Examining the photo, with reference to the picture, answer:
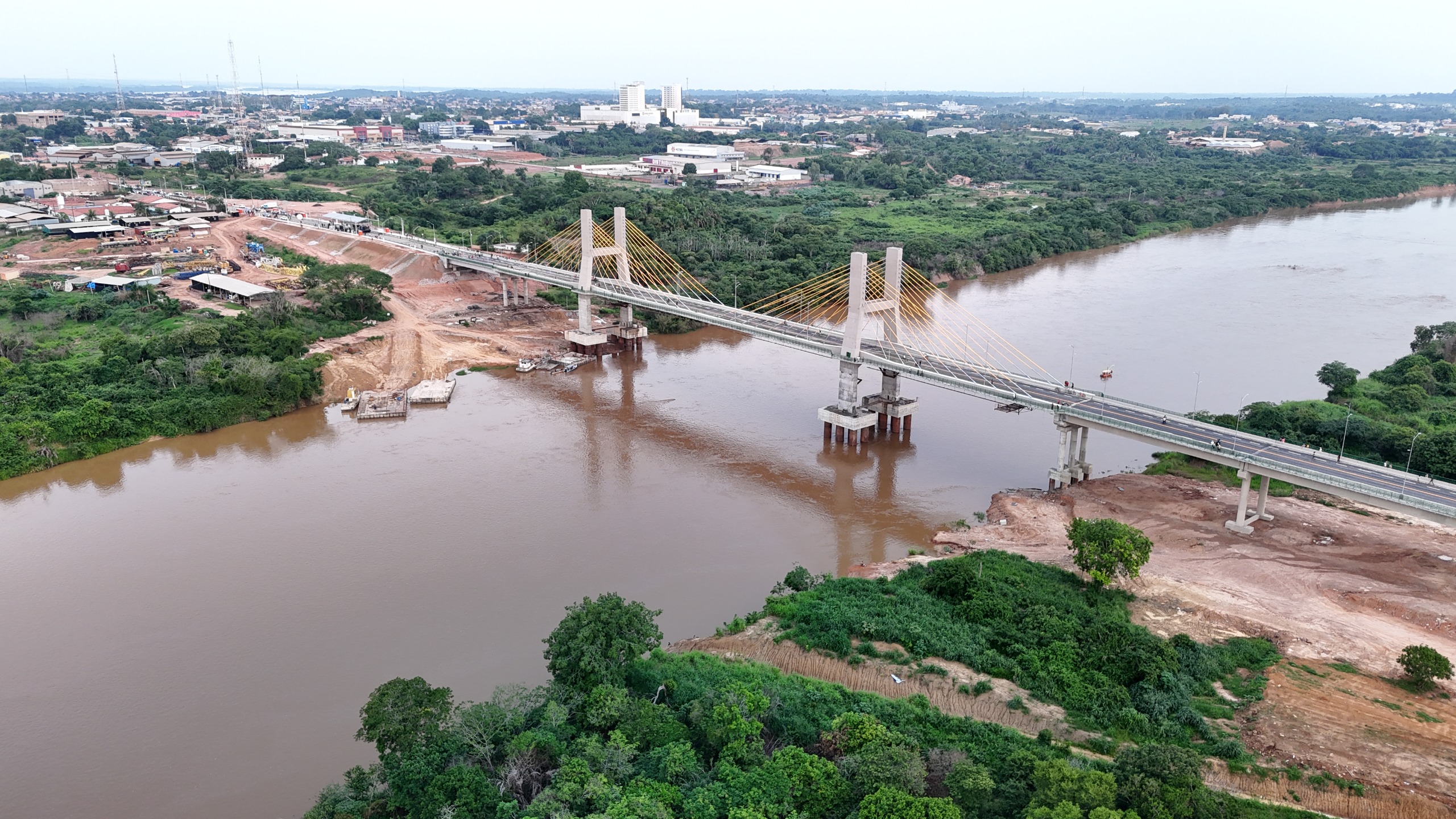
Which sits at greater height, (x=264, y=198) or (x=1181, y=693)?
(x=264, y=198)

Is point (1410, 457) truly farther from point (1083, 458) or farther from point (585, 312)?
point (585, 312)

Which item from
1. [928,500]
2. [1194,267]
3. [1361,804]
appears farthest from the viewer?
[1194,267]

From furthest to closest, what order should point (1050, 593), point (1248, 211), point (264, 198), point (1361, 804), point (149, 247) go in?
1. point (1248, 211)
2. point (264, 198)
3. point (149, 247)
4. point (1050, 593)
5. point (1361, 804)

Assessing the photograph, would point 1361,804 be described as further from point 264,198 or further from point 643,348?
point 264,198

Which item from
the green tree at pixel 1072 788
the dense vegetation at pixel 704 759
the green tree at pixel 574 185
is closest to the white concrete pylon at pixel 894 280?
the dense vegetation at pixel 704 759

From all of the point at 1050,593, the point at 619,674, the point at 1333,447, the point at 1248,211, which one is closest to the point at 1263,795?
the point at 1050,593

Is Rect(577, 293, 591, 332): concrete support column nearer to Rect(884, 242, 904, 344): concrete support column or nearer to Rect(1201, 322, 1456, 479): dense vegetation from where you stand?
Rect(884, 242, 904, 344): concrete support column

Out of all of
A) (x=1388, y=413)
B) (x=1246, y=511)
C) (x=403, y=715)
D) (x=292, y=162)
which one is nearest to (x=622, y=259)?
(x=1246, y=511)
